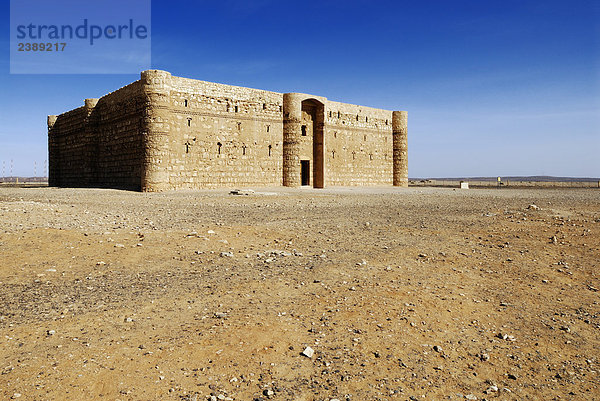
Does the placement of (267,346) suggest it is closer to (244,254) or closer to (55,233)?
(244,254)

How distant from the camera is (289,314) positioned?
4.49 metres

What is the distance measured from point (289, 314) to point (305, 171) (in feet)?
85.7

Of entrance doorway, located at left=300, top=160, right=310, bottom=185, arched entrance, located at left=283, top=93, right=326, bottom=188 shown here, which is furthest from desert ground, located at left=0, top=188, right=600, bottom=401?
entrance doorway, located at left=300, top=160, right=310, bottom=185

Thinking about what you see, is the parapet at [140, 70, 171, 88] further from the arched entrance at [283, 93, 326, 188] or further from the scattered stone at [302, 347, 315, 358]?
the scattered stone at [302, 347, 315, 358]

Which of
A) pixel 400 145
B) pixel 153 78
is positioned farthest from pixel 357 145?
pixel 153 78

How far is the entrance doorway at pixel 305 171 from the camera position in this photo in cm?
3009

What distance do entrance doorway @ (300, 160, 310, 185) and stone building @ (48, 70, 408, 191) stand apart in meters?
0.08

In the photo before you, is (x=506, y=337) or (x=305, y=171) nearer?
(x=506, y=337)

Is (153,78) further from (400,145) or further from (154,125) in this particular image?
(400,145)

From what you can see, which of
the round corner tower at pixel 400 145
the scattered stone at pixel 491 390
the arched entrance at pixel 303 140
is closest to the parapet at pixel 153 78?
the arched entrance at pixel 303 140

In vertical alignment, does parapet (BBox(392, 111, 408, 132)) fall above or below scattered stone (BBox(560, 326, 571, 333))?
above

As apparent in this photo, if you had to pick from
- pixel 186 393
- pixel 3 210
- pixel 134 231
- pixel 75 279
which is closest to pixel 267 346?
pixel 186 393

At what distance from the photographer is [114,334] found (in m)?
3.85

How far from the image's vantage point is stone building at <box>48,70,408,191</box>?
22094 mm
